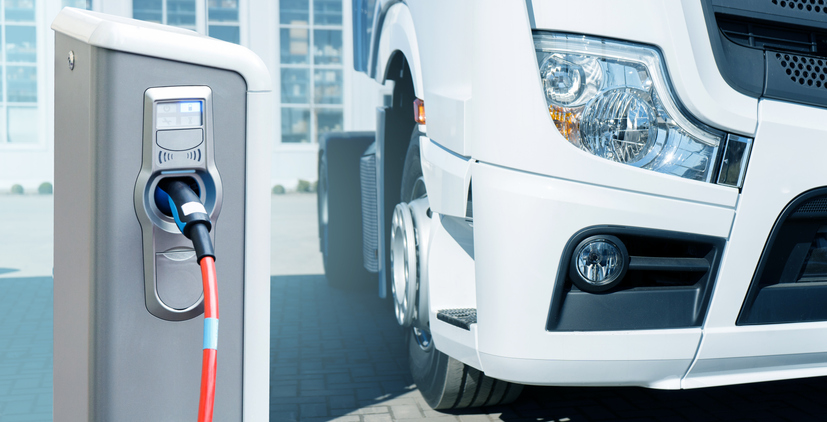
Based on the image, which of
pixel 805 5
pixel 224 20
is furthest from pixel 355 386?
pixel 224 20

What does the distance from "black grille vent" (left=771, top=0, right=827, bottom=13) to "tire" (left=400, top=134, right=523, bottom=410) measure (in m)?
1.25

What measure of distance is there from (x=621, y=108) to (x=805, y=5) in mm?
540

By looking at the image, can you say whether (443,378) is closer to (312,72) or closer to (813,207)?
(813,207)

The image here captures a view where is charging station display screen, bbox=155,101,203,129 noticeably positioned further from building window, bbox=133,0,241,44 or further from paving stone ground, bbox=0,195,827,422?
building window, bbox=133,0,241,44

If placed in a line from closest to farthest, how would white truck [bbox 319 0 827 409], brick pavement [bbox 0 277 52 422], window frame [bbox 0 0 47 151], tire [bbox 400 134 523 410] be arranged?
white truck [bbox 319 0 827 409]
tire [bbox 400 134 523 410]
brick pavement [bbox 0 277 52 422]
window frame [bbox 0 0 47 151]

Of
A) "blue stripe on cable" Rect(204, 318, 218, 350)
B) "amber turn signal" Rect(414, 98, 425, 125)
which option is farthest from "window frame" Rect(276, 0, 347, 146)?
"blue stripe on cable" Rect(204, 318, 218, 350)

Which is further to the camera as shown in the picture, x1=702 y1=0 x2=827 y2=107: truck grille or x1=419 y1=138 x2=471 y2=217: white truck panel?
x1=419 y1=138 x2=471 y2=217: white truck panel

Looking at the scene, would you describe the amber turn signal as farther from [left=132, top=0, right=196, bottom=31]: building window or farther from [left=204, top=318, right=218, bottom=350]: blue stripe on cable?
[left=132, top=0, right=196, bottom=31]: building window

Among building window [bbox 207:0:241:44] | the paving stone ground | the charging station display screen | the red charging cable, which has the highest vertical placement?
building window [bbox 207:0:241:44]

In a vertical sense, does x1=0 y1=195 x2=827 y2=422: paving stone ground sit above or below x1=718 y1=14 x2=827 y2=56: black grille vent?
below

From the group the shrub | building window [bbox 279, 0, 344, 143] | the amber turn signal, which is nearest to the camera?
the amber turn signal

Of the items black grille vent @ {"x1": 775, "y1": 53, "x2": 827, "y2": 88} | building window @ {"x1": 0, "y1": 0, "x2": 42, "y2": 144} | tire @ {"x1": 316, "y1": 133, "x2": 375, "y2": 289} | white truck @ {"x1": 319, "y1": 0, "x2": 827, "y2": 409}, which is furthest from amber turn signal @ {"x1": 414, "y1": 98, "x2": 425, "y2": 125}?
building window @ {"x1": 0, "y1": 0, "x2": 42, "y2": 144}

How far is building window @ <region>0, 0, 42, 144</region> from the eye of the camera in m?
12.1

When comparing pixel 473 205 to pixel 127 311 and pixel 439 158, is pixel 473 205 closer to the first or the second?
pixel 439 158
